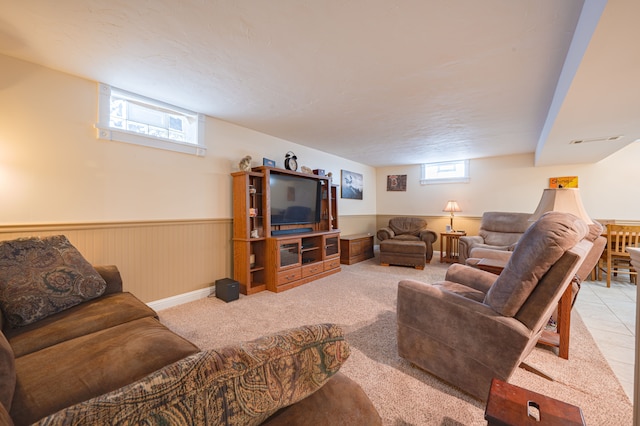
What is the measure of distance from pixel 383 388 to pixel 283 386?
142 centimetres

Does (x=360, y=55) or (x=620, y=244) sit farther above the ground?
Result: (x=360, y=55)

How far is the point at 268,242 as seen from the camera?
3523mm

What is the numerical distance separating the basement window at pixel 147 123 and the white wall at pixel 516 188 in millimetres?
4885

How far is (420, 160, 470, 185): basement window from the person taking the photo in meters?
5.75

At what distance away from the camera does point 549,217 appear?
55.4 inches

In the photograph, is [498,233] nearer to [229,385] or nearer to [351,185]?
[351,185]

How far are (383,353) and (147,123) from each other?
3.29 meters

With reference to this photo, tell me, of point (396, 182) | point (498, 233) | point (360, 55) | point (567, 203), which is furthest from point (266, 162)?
point (498, 233)

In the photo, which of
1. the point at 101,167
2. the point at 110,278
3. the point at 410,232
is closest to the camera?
the point at 110,278

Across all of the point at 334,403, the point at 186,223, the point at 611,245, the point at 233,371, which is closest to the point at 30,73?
the point at 186,223

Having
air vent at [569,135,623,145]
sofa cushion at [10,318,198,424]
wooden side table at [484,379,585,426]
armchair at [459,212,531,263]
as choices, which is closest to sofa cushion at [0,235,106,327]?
sofa cushion at [10,318,198,424]

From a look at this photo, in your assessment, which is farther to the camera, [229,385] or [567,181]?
[567,181]

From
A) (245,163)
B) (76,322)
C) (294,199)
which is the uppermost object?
(245,163)

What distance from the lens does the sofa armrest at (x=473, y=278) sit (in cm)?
214
